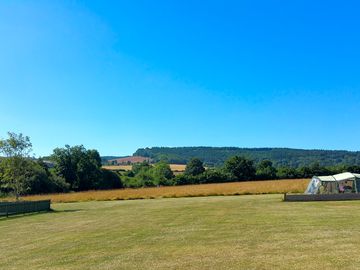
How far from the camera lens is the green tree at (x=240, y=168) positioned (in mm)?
95375

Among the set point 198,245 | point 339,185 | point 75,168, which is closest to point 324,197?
point 339,185

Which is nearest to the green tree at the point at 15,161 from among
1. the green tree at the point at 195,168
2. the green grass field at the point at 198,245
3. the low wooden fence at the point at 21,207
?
the low wooden fence at the point at 21,207

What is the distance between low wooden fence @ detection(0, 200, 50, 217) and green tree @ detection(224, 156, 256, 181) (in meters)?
61.8

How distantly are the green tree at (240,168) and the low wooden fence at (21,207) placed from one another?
61.8 m

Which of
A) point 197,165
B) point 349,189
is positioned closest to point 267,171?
point 197,165

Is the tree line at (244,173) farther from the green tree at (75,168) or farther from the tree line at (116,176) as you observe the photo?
the green tree at (75,168)

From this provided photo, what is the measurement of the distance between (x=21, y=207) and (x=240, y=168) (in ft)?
221

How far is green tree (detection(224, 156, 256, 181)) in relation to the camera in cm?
9538

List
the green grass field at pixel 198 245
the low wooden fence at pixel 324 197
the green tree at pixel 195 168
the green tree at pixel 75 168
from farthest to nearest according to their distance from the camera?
the green tree at pixel 195 168, the green tree at pixel 75 168, the low wooden fence at pixel 324 197, the green grass field at pixel 198 245

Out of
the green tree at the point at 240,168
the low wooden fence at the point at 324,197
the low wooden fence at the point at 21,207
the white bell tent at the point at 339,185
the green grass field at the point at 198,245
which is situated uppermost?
the green tree at the point at 240,168

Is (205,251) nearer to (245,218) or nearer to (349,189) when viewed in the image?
(245,218)

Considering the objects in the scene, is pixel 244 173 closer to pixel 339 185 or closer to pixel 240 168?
pixel 240 168

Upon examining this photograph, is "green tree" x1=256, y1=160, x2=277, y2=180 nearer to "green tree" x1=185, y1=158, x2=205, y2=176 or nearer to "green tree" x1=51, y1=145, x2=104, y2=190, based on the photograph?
"green tree" x1=185, y1=158, x2=205, y2=176

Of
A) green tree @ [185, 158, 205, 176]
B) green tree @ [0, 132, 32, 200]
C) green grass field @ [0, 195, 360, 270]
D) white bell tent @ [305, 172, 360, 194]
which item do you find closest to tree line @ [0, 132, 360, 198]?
green tree @ [185, 158, 205, 176]
